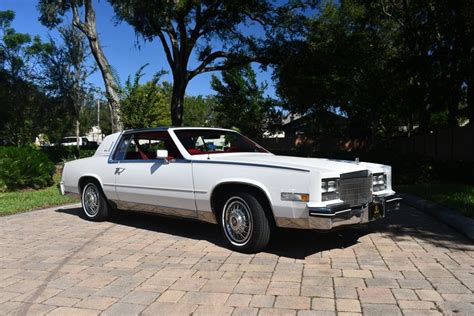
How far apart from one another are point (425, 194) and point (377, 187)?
4.32m

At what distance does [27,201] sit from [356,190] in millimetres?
7923

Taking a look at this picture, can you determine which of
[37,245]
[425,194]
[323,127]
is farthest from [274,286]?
[323,127]

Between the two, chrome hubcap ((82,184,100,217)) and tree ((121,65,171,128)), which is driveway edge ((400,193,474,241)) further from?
tree ((121,65,171,128))

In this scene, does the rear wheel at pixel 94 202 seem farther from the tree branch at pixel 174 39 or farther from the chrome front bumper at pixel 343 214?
the tree branch at pixel 174 39

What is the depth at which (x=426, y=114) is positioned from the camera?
63.6ft

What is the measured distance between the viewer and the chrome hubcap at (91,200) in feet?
25.9

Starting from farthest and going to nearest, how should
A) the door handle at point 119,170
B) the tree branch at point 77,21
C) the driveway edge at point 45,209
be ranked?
the tree branch at point 77,21 < the driveway edge at point 45,209 < the door handle at point 119,170

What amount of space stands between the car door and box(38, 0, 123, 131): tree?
875 cm

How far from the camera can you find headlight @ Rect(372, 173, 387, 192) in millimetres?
5887

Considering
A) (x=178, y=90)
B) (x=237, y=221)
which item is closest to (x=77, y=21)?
(x=178, y=90)

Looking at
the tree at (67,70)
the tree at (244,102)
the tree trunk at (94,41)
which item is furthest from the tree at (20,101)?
the tree at (244,102)

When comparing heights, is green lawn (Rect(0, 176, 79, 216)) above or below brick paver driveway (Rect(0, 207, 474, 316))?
above

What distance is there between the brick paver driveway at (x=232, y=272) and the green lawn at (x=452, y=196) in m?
0.79

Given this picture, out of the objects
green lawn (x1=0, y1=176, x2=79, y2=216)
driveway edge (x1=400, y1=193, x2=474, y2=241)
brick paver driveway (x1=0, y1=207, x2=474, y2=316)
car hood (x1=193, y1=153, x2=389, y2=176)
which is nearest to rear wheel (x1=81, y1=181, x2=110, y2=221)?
brick paver driveway (x1=0, y1=207, x2=474, y2=316)
